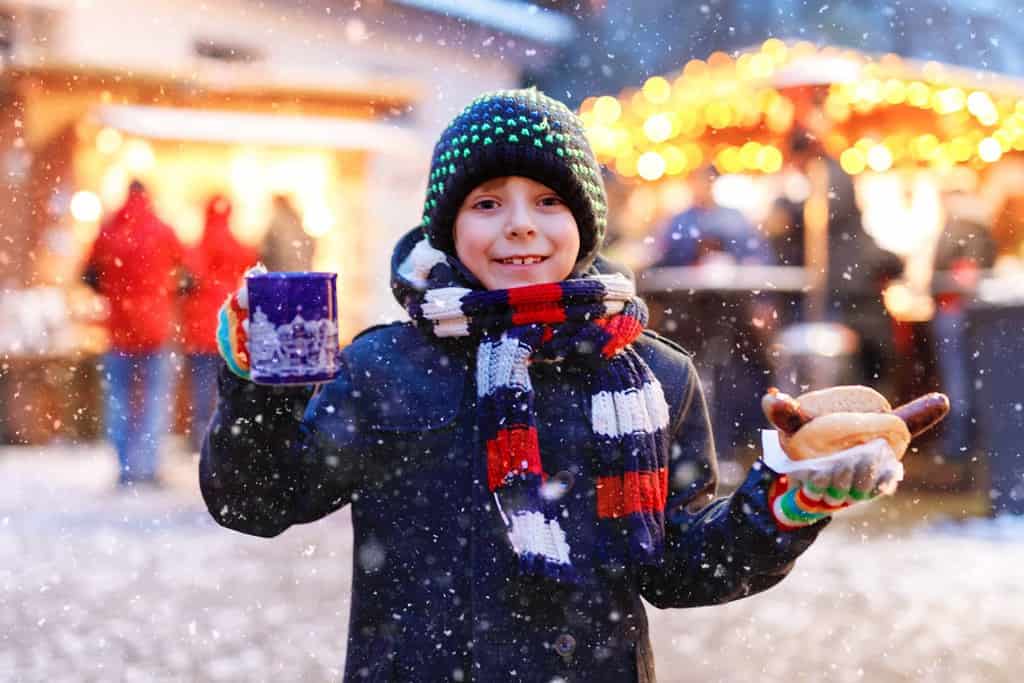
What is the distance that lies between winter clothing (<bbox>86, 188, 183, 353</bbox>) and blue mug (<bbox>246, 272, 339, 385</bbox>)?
574 centimetres

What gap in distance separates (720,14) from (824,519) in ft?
55.2

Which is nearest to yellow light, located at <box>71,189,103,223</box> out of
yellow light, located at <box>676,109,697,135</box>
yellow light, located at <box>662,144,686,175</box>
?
yellow light, located at <box>662,144,686,175</box>

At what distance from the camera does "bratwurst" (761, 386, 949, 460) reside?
181 centimetres

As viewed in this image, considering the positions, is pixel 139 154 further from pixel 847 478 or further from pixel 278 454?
pixel 847 478

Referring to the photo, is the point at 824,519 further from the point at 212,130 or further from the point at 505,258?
the point at 212,130

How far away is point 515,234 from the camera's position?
2029mm

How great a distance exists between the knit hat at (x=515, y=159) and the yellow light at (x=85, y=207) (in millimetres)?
12532

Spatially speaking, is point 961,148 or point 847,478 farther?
point 961,148

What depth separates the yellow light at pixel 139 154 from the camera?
14031 millimetres

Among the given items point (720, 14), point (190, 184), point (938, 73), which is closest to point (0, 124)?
point (190, 184)

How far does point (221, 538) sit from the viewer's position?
6.05 meters

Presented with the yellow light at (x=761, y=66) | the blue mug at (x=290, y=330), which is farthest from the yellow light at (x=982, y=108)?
the blue mug at (x=290, y=330)

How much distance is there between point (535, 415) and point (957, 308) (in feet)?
21.1

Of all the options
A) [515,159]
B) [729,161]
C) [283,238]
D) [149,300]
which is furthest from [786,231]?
[515,159]
